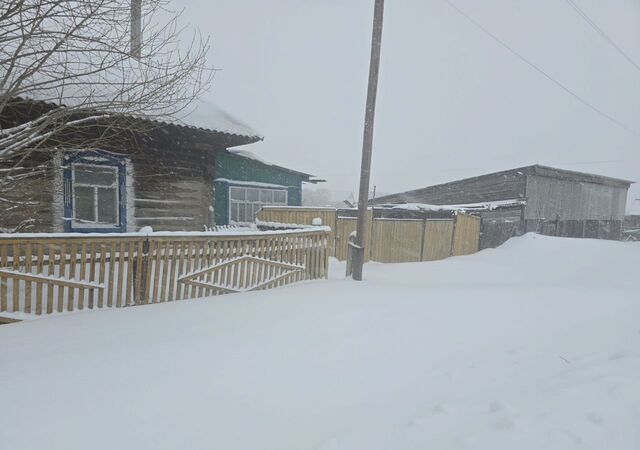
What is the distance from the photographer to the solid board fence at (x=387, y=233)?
35.7 feet

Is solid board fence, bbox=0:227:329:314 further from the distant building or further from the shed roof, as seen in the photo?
the shed roof

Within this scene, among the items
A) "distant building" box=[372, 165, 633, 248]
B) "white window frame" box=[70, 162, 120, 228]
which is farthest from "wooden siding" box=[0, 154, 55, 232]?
"distant building" box=[372, 165, 633, 248]

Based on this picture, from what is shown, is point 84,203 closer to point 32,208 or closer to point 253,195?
point 32,208

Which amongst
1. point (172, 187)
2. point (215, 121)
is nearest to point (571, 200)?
point (215, 121)

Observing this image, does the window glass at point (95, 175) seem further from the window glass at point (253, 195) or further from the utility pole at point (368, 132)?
the utility pole at point (368, 132)

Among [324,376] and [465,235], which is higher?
[465,235]

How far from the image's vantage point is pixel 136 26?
14.0 ft

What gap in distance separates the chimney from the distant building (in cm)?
1396

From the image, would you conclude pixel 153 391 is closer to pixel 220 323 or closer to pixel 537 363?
pixel 220 323

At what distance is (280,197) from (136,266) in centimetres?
1037

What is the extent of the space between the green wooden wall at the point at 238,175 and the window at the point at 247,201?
282 millimetres

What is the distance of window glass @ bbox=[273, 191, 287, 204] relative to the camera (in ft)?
48.1

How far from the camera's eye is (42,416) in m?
2.21

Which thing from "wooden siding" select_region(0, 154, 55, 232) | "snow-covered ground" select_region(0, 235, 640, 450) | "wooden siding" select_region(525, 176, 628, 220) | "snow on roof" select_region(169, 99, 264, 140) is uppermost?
"snow on roof" select_region(169, 99, 264, 140)
